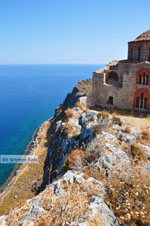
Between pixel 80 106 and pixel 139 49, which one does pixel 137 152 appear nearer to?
pixel 80 106

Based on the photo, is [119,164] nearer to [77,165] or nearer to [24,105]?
[77,165]

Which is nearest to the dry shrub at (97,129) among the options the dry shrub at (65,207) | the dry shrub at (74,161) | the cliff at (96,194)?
the cliff at (96,194)

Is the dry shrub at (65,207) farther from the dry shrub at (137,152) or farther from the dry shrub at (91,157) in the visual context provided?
the dry shrub at (137,152)

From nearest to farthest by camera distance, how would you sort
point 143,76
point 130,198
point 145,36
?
point 130,198
point 143,76
point 145,36

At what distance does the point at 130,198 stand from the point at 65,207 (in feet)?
6.51

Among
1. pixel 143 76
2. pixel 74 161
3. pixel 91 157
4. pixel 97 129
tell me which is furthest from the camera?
pixel 143 76

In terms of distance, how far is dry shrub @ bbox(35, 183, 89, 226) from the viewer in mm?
5180

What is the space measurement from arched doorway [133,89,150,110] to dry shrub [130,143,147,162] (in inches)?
420

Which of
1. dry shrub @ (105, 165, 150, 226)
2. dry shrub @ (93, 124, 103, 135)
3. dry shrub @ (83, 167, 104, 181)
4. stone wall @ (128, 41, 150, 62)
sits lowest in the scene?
dry shrub @ (83, 167, 104, 181)

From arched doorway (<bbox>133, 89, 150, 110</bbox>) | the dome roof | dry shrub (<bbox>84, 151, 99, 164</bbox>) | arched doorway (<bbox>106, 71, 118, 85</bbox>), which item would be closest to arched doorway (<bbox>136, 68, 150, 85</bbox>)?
arched doorway (<bbox>133, 89, 150, 110</bbox>)

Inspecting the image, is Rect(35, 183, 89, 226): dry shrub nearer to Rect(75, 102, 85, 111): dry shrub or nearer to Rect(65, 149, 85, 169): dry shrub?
Rect(65, 149, 85, 169): dry shrub

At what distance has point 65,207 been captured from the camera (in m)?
5.50

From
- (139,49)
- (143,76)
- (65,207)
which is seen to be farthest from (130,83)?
(65,207)

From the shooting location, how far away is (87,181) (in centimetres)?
678
